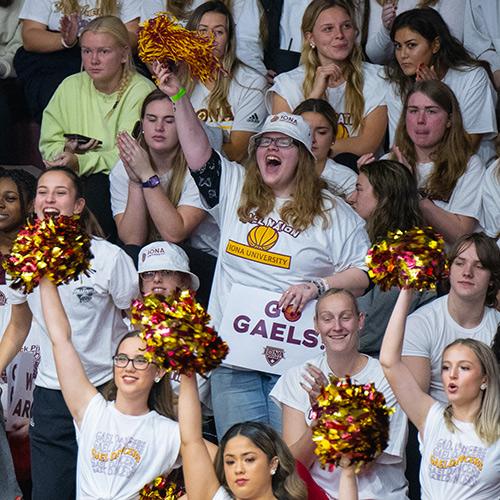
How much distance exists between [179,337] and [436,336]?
1.84 meters

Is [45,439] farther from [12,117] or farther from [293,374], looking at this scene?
[12,117]

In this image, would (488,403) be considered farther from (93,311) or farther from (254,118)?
(254,118)

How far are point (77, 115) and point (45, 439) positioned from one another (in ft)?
8.65

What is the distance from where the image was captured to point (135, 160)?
8.19 meters

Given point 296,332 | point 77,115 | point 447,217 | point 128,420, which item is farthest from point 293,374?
point 77,115

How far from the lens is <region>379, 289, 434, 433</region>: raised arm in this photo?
6191 millimetres

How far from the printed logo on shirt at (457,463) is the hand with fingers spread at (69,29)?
4.42m

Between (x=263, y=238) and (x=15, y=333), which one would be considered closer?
(x=15, y=333)

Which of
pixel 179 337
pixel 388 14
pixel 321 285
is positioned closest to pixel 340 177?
pixel 321 285

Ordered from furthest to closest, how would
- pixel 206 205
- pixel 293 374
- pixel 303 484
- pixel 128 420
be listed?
pixel 206 205
pixel 293 374
pixel 128 420
pixel 303 484

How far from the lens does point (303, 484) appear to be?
20.2ft

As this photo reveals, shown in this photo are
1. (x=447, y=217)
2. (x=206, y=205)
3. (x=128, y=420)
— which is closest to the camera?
(x=128, y=420)

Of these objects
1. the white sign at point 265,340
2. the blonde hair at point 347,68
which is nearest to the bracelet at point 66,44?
the blonde hair at point 347,68

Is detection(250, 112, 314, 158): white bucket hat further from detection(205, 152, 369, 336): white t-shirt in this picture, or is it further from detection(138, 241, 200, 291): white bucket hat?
detection(138, 241, 200, 291): white bucket hat
